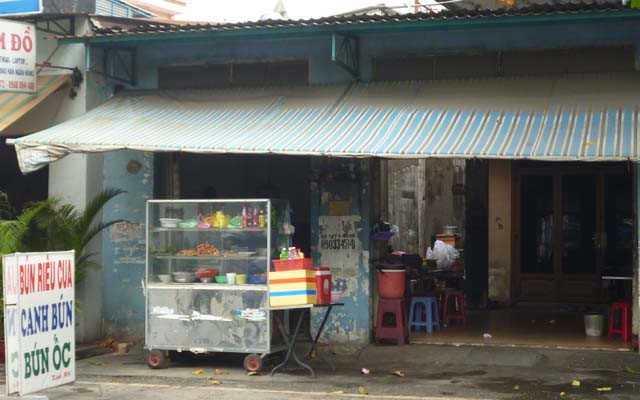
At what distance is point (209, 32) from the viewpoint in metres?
12.6

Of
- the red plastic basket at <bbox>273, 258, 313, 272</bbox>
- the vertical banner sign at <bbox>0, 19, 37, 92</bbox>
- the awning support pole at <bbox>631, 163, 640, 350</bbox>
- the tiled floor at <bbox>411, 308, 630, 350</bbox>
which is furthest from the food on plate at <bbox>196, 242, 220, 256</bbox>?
the awning support pole at <bbox>631, 163, 640, 350</bbox>

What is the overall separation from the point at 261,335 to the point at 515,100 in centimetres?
415

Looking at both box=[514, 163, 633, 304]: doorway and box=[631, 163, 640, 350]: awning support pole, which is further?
box=[514, 163, 633, 304]: doorway

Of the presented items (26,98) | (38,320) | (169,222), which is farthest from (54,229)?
(38,320)

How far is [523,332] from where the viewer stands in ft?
46.3

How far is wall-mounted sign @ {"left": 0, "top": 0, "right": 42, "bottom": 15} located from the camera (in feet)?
45.0

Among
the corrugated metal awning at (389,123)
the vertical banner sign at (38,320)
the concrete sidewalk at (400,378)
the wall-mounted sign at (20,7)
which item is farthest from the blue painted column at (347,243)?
the wall-mounted sign at (20,7)

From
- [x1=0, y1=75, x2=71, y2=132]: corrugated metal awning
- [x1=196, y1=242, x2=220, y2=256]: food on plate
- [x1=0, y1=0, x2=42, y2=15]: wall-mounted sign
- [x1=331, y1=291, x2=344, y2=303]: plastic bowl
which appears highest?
[x1=0, y1=0, x2=42, y2=15]: wall-mounted sign

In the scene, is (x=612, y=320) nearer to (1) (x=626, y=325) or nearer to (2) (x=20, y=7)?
(1) (x=626, y=325)

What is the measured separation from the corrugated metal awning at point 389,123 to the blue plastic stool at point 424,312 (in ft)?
10.8

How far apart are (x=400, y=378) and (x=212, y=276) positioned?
8.53ft

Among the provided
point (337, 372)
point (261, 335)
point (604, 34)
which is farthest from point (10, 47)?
point (604, 34)

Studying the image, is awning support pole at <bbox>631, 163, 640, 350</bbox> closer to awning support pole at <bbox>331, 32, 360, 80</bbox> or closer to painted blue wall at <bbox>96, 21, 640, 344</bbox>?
painted blue wall at <bbox>96, 21, 640, 344</bbox>

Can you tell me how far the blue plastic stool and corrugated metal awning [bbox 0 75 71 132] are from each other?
594 centimetres
